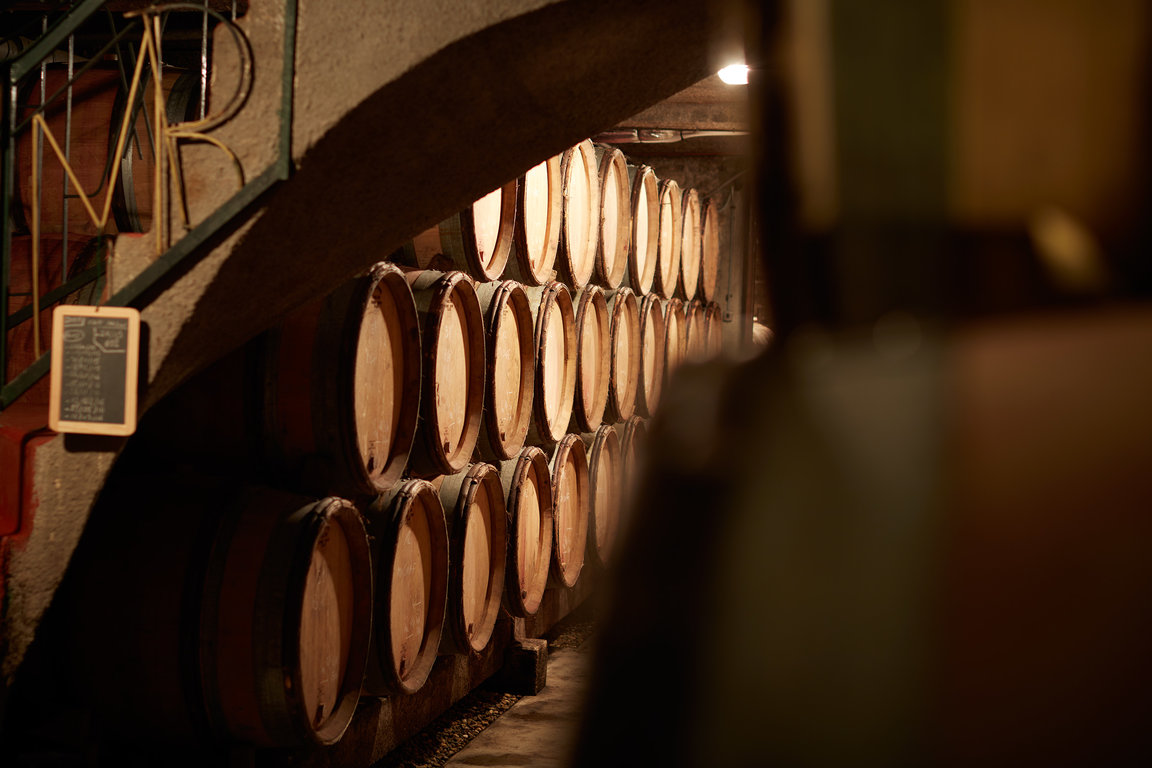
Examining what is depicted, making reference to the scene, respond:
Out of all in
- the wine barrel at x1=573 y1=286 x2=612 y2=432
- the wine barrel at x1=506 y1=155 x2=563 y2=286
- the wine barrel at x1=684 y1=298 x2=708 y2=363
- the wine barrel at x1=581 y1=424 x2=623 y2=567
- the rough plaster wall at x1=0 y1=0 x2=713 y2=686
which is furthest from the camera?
the wine barrel at x1=684 y1=298 x2=708 y2=363

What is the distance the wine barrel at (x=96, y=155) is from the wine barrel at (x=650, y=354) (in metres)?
4.44

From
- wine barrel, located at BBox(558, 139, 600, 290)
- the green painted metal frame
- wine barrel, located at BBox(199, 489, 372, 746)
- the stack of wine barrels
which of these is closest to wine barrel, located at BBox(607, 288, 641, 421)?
the stack of wine barrels

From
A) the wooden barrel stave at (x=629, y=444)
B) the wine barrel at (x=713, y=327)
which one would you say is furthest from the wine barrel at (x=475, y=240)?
the wine barrel at (x=713, y=327)

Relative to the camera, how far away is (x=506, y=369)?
4801mm

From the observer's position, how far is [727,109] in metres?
7.18

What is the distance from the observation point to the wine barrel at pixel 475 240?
4.26m

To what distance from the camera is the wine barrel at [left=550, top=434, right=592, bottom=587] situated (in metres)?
5.68

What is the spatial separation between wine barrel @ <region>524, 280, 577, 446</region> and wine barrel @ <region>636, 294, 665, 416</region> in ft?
5.41

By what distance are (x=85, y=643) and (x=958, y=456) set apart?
3.08 meters

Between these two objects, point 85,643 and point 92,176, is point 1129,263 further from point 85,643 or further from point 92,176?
point 92,176

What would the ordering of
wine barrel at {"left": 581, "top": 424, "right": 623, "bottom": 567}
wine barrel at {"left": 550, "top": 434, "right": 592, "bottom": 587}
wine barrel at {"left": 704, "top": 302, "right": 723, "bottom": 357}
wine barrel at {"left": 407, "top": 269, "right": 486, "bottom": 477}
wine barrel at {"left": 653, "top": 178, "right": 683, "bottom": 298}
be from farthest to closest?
wine barrel at {"left": 704, "top": 302, "right": 723, "bottom": 357}
wine barrel at {"left": 653, "top": 178, "right": 683, "bottom": 298}
wine barrel at {"left": 581, "top": 424, "right": 623, "bottom": 567}
wine barrel at {"left": 550, "top": 434, "right": 592, "bottom": 587}
wine barrel at {"left": 407, "top": 269, "right": 486, "bottom": 477}

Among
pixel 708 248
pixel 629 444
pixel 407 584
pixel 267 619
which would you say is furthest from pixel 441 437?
pixel 708 248

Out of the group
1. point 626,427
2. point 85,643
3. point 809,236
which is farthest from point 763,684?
point 626,427

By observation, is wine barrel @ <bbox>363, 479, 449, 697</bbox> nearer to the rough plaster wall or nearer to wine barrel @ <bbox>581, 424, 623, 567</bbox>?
the rough plaster wall
